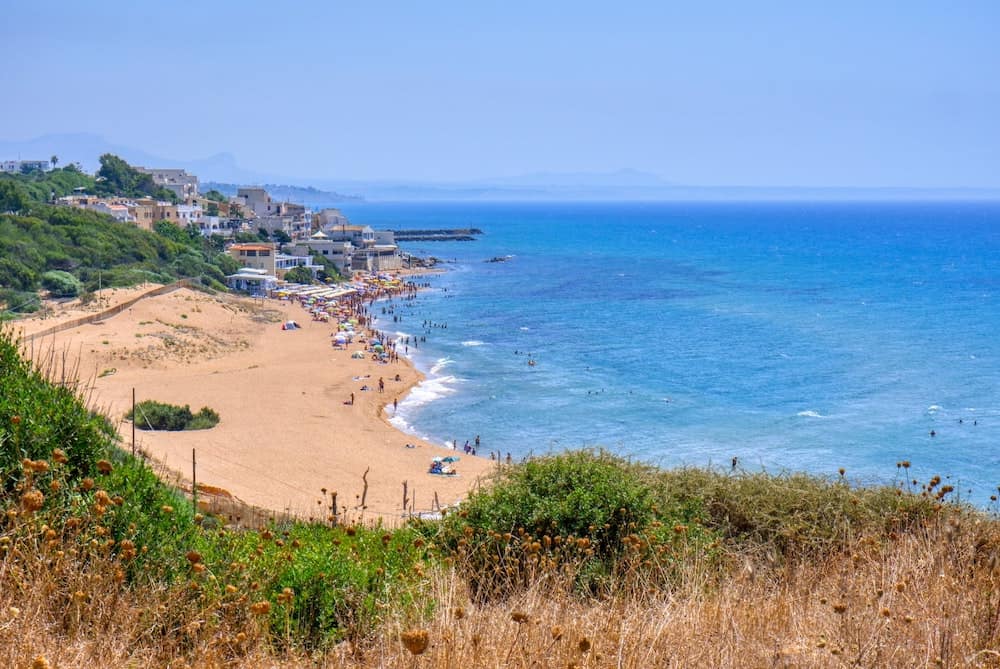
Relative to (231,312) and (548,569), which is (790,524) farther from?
(231,312)

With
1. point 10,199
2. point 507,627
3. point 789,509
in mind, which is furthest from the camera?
point 10,199

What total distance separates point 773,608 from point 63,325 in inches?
1441

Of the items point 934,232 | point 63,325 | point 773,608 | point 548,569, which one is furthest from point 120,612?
point 934,232

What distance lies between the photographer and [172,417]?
2614 centimetres

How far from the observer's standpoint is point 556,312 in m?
52.0

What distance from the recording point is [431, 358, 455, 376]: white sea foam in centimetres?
3669

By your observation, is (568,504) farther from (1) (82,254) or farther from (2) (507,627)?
(1) (82,254)

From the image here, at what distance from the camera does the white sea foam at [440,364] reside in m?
36.7

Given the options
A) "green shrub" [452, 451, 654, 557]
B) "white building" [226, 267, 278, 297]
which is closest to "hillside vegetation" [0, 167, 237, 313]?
"white building" [226, 267, 278, 297]

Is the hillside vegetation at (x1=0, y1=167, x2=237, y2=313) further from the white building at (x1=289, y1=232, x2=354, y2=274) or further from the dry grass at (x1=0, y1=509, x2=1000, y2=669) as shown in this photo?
the dry grass at (x1=0, y1=509, x2=1000, y2=669)

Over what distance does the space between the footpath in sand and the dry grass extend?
857 centimetres

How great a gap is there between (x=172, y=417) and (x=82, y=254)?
2837 centimetres

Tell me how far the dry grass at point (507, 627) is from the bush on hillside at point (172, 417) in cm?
2169

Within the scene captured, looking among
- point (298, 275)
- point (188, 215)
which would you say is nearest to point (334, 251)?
point (298, 275)
